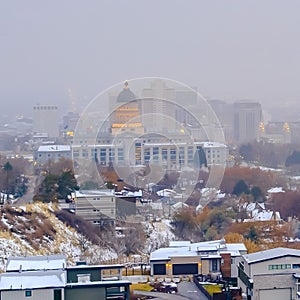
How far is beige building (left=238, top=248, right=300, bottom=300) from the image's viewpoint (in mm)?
3539

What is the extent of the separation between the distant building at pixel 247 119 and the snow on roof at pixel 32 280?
14546 mm

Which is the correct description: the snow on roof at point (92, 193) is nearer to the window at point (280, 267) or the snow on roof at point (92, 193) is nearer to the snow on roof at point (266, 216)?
the snow on roof at point (266, 216)

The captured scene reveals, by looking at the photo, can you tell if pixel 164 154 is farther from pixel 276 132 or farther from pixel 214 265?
pixel 276 132

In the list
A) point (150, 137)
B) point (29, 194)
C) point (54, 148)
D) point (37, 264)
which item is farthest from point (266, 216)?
point (54, 148)

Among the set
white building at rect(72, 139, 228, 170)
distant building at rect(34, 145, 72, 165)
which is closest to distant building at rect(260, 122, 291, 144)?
white building at rect(72, 139, 228, 170)

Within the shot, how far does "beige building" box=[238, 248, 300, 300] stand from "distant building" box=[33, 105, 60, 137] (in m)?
16.1

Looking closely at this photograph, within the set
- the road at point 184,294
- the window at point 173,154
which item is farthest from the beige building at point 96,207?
the window at point 173,154

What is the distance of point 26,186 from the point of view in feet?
29.2

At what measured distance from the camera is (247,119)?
60.4 ft

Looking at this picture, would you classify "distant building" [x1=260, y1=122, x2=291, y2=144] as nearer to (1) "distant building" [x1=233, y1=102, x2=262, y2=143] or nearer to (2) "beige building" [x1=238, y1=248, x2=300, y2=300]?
(1) "distant building" [x1=233, y1=102, x2=262, y2=143]

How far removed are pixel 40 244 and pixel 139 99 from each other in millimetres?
9066

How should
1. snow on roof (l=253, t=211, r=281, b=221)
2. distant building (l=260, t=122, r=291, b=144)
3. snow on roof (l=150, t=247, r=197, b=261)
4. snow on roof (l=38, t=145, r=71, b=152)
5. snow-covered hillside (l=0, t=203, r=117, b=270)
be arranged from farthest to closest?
distant building (l=260, t=122, r=291, b=144), snow on roof (l=38, t=145, r=71, b=152), snow on roof (l=253, t=211, r=281, b=221), snow-covered hillside (l=0, t=203, r=117, b=270), snow on roof (l=150, t=247, r=197, b=261)

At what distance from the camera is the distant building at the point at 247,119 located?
1788 cm

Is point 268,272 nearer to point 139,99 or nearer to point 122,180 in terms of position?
point 122,180
